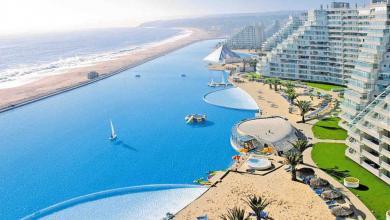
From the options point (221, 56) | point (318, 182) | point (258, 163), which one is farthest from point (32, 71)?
point (318, 182)

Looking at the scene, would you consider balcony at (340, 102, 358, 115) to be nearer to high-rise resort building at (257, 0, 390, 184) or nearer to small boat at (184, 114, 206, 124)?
high-rise resort building at (257, 0, 390, 184)

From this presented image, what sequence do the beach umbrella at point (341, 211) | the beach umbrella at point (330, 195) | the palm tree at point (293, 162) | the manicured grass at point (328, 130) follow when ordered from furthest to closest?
the manicured grass at point (328, 130)
the palm tree at point (293, 162)
the beach umbrella at point (330, 195)
the beach umbrella at point (341, 211)

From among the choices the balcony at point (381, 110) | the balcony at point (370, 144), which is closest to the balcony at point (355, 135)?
the balcony at point (370, 144)

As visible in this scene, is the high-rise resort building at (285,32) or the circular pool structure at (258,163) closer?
the circular pool structure at (258,163)

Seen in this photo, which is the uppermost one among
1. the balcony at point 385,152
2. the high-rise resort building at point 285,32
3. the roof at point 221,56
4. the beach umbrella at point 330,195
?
the high-rise resort building at point 285,32

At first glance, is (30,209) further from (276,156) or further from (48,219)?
(276,156)

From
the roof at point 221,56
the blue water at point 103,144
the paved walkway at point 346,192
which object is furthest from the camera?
the roof at point 221,56

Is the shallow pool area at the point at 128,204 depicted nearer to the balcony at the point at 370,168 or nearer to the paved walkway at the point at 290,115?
the paved walkway at the point at 290,115
